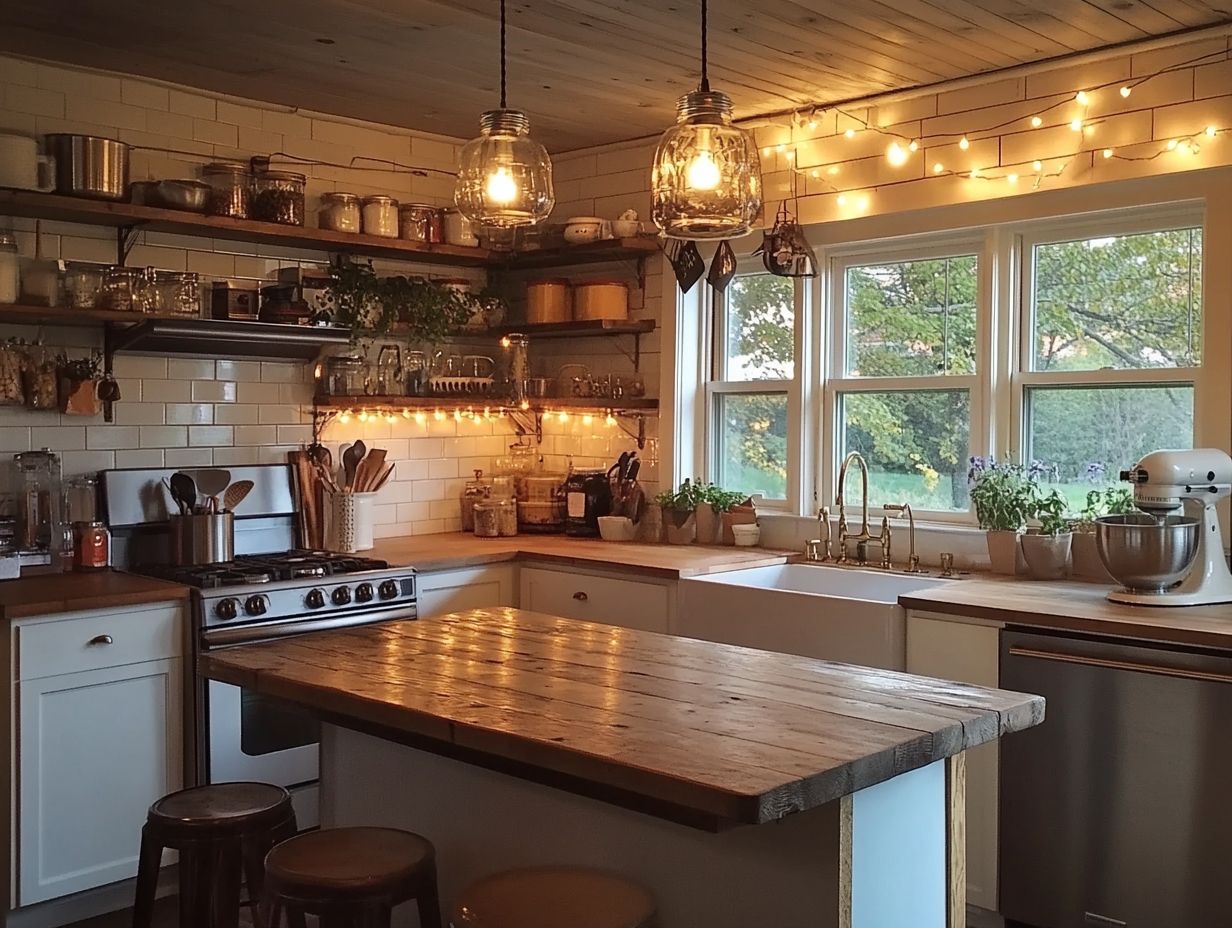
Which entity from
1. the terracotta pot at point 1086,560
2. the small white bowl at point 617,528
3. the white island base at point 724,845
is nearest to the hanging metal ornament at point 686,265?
the small white bowl at point 617,528

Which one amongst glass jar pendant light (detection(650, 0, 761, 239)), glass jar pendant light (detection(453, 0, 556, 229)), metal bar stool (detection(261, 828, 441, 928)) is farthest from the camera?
glass jar pendant light (detection(453, 0, 556, 229))

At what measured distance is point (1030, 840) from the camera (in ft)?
11.1

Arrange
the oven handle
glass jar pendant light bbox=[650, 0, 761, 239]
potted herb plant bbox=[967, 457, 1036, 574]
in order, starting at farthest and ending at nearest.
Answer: potted herb plant bbox=[967, 457, 1036, 574]
the oven handle
glass jar pendant light bbox=[650, 0, 761, 239]

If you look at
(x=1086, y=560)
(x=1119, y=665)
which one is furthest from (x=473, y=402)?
(x=1119, y=665)

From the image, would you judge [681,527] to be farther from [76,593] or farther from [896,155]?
[76,593]

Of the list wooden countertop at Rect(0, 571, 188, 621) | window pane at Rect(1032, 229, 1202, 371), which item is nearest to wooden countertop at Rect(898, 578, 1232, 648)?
window pane at Rect(1032, 229, 1202, 371)

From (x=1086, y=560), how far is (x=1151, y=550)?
520 mm

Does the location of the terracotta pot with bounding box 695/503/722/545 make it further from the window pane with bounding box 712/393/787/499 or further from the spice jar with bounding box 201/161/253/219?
the spice jar with bounding box 201/161/253/219

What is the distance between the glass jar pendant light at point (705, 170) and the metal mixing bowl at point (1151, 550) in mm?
1664

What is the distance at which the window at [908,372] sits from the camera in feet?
14.4

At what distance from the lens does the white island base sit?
2.09m

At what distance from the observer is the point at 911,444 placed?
4543mm

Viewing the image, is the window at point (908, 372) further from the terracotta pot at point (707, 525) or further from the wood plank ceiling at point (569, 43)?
the wood plank ceiling at point (569, 43)

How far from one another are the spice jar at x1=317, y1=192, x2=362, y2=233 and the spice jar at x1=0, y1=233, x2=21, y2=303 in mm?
1161
